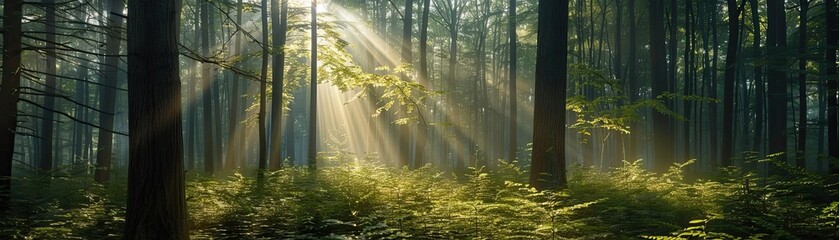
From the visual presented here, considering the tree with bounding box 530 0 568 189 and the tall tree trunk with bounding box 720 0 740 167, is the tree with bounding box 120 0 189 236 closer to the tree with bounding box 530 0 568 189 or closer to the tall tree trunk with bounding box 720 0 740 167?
the tree with bounding box 530 0 568 189

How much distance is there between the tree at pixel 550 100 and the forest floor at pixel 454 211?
560 millimetres

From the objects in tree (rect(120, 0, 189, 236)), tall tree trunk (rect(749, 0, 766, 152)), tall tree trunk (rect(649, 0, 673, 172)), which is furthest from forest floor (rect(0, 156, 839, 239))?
tall tree trunk (rect(749, 0, 766, 152))

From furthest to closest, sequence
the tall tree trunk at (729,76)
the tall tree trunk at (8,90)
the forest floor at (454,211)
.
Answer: the tall tree trunk at (729,76), the tall tree trunk at (8,90), the forest floor at (454,211)

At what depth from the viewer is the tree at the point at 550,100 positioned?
9.56m

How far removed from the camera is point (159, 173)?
5836 millimetres

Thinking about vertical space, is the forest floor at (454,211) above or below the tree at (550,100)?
below

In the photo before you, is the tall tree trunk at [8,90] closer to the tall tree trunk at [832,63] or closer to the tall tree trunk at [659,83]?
the tall tree trunk at [659,83]

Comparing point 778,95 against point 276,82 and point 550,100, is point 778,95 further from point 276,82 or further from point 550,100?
point 276,82

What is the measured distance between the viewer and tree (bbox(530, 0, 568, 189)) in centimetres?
956

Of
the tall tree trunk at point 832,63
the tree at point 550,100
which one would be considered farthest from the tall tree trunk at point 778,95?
the tree at point 550,100

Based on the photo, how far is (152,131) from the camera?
5.84 m

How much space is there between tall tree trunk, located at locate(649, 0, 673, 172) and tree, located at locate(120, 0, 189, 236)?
48.1 ft

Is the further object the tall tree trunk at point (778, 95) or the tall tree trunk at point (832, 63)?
the tall tree trunk at point (778, 95)

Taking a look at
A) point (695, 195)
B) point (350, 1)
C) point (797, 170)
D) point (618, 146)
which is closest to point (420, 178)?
point (695, 195)
